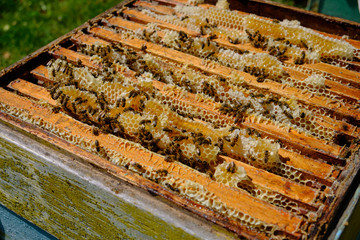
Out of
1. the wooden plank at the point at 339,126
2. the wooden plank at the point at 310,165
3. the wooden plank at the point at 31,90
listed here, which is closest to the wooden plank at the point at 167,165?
the wooden plank at the point at 31,90

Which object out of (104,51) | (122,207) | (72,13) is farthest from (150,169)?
(72,13)

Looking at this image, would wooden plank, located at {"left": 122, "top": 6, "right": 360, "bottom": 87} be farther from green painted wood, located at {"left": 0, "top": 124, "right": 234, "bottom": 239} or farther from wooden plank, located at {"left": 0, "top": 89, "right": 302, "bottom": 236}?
green painted wood, located at {"left": 0, "top": 124, "right": 234, "bottom": 239}

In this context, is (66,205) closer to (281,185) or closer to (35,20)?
(281,185)

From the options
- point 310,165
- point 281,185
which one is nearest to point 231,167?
point 281,185

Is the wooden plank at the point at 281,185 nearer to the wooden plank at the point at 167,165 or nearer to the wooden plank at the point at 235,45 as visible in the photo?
the wooden plank at the point at 167,165

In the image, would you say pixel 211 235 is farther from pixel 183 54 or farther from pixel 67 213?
pixel 183 54

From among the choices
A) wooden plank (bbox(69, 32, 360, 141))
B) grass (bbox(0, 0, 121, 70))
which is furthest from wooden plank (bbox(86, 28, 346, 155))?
grass (bbox(0, 0, 121, 70))
